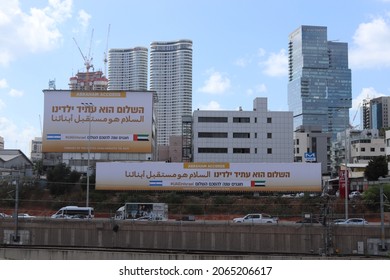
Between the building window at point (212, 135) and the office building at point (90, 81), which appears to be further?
the office building at point (90, 81)

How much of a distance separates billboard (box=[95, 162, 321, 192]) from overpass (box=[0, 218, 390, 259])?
31.6 meters

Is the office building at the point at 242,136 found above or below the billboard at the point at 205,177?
above

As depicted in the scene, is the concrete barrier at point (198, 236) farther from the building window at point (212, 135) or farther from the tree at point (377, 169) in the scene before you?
the building window at point (212, 135)

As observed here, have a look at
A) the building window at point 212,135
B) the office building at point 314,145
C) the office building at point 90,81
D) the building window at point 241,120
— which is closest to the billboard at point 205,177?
the building window at point 212,135

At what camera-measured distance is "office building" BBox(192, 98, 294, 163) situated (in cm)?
9731

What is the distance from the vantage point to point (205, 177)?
77625 millimetres

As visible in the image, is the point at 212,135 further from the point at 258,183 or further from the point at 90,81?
the point at 90,81

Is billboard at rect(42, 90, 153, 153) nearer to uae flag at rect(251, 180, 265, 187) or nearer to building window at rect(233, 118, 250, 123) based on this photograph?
building window at rect(233, 118, 250, 123)

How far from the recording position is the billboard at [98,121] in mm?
91125

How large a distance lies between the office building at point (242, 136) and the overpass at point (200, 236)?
52.6 m

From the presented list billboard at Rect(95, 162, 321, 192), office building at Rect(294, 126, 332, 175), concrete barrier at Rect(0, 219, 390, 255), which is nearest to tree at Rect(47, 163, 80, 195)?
billboard at Rect(95, 162, 321, 192)

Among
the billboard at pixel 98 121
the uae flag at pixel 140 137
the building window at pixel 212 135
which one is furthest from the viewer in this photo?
the building window at pixel 212 135

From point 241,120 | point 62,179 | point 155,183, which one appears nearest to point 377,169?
point 241,120

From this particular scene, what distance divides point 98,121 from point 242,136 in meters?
28.1
